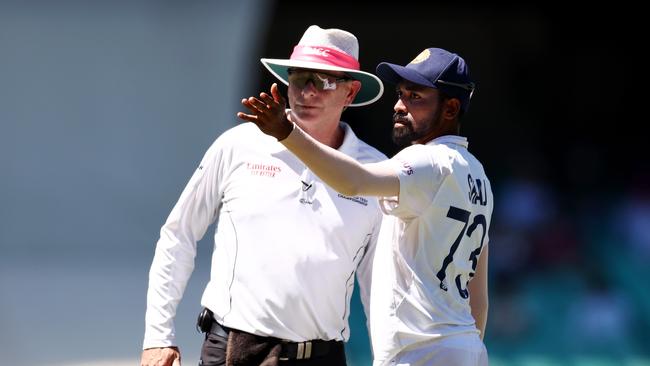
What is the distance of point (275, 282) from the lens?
3.43 meters

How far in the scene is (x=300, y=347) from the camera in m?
3.43

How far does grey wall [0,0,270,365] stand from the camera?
9.55m

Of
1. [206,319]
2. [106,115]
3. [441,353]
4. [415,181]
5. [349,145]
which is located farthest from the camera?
[106,115]

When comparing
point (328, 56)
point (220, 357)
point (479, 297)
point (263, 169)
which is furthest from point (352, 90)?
point (220, 357)

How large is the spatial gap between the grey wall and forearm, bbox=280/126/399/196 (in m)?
6.64

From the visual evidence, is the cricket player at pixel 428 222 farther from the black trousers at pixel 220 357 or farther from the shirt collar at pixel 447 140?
the black trousers at pixel 220 357

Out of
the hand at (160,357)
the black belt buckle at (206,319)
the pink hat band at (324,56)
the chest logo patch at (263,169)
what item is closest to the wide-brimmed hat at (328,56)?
the pink hat band at (324,56)

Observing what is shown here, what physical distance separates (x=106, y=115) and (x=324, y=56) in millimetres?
6400

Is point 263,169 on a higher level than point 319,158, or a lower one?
lower

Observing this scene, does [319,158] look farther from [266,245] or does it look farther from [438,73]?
[266,245]

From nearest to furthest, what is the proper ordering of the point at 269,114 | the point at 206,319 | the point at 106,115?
the point at 269,114
the point at 206,319
the point at 106,115

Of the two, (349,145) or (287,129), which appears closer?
(287,129)

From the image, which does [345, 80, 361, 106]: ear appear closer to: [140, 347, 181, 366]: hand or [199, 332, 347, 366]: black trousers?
[199, 332, 347, 366]: black trousers

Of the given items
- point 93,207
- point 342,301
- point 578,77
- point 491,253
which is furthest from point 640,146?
point 342,301
